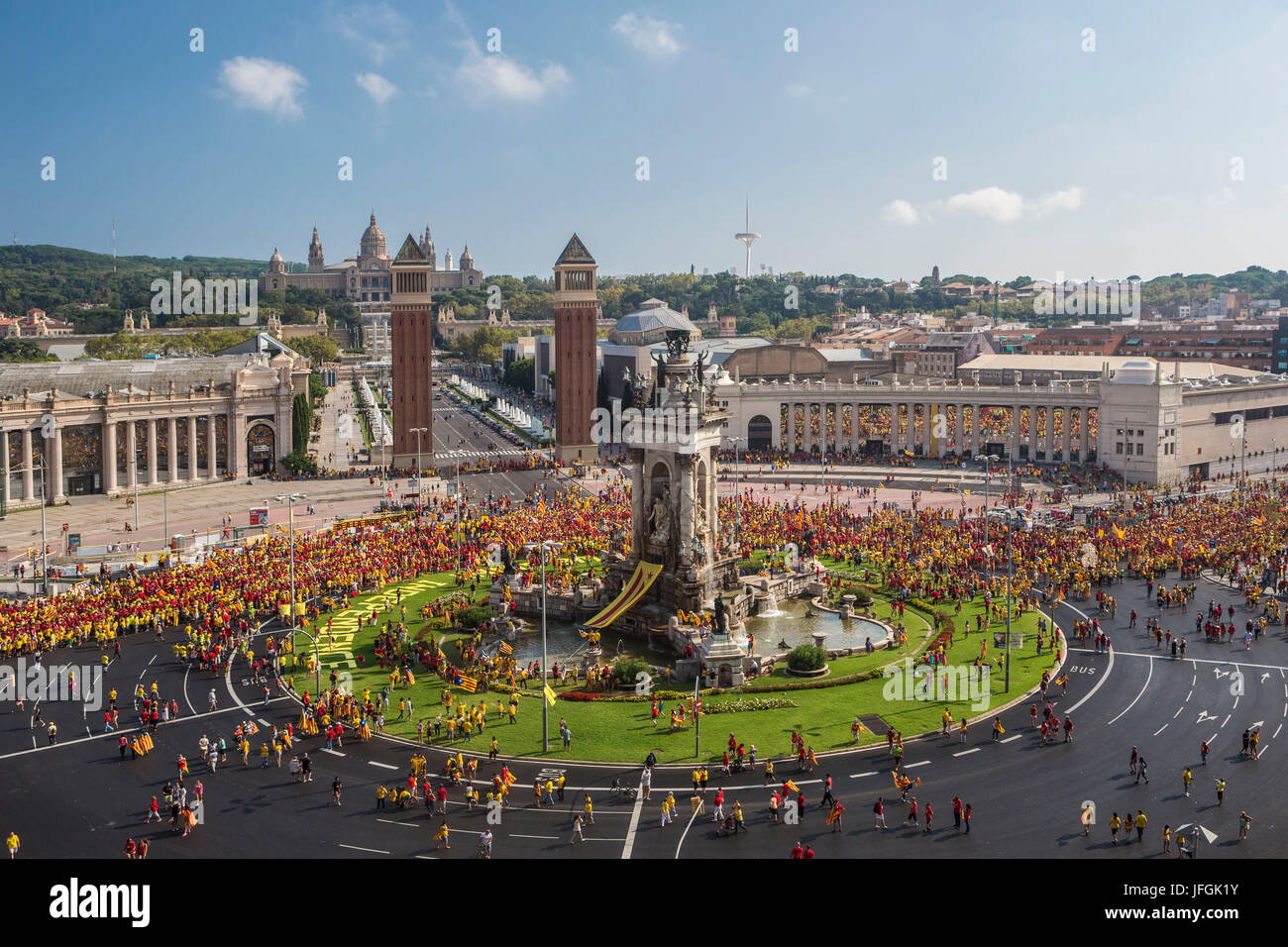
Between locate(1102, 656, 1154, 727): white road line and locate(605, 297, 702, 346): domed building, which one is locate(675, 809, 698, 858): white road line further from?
locate(605, 297, 702, 346): domed building

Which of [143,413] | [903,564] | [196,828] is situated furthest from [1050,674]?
[143,413]

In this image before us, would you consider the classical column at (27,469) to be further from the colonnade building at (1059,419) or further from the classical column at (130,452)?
the colonnade building at (1059,419)

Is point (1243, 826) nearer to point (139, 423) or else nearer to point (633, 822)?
point (633, 822)

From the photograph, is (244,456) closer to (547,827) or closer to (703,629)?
(703,629)

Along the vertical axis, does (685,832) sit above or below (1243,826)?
below

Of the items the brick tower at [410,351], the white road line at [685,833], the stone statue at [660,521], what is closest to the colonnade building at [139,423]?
the brick tower at [410,351]

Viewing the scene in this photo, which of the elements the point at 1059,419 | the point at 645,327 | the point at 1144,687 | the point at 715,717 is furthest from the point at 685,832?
the point at 645,327
